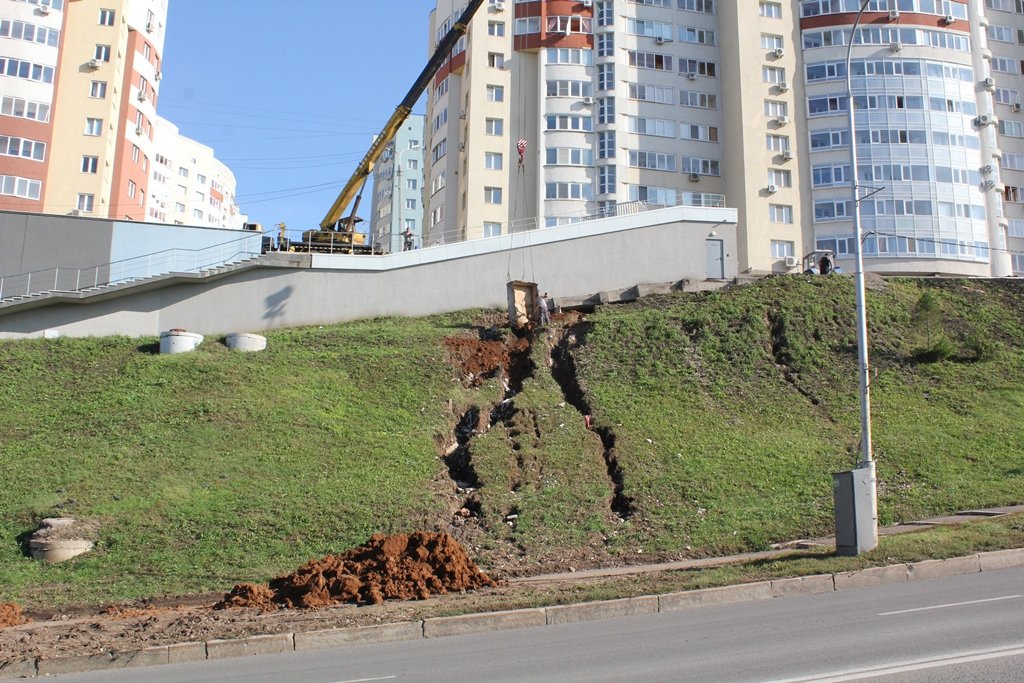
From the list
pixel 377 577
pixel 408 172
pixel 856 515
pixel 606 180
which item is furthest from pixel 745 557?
pixel 408 172

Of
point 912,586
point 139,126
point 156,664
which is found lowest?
point 156,664

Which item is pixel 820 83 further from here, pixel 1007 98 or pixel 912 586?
pixel 912 586

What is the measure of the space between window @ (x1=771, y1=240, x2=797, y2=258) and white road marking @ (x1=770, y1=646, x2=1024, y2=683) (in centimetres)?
4737

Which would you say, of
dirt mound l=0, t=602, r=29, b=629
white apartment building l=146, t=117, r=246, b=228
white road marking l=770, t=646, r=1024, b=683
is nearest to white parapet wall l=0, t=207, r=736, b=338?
dirt mound l=0, t=602, r=29, b=629

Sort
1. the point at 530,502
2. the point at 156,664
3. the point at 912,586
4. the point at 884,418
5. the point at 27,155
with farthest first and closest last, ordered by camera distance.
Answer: the point at 27,155, the point at 884,418, the point at 530,502, the point at 912,586, the point at 156,664

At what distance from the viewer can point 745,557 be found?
15633 mm

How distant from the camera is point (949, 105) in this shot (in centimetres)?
5466

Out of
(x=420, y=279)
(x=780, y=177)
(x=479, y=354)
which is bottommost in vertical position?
(x=479, y=354)

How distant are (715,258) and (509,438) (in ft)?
57.3

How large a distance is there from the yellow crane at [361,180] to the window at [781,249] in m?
25.0

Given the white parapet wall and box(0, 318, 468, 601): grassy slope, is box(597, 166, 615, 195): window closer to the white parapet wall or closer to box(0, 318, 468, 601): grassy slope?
the white parapet wall

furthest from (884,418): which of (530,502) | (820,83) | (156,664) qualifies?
(820,83)

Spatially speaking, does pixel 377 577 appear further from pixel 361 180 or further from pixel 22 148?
pixel 22 148

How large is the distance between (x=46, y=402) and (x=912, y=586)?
71.5ft
